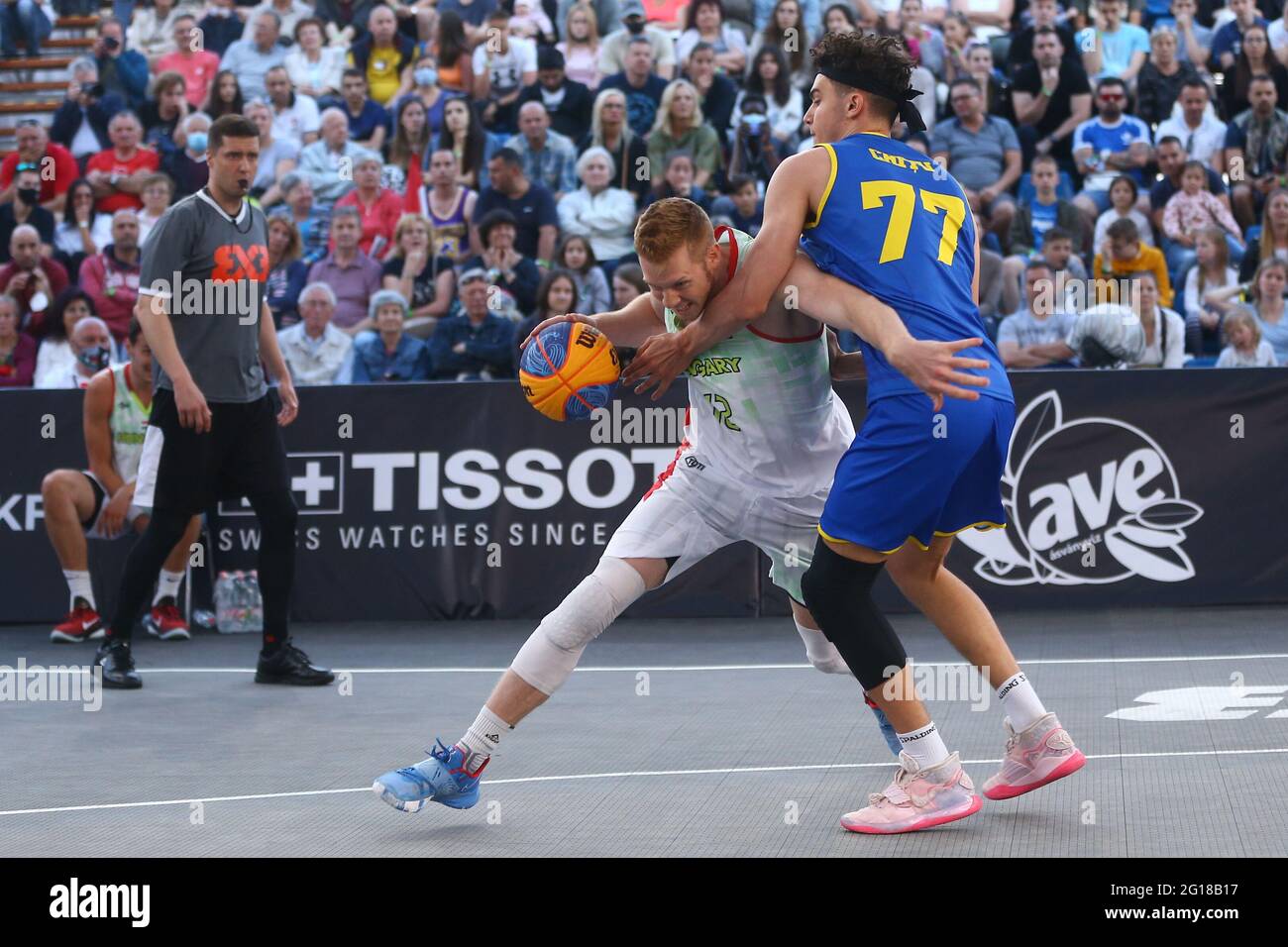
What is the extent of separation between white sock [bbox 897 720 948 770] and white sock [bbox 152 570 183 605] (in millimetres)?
5762

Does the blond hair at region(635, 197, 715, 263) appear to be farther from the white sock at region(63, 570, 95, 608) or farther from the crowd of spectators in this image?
the crowd of spectators

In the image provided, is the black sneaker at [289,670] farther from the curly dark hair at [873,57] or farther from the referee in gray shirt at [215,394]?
the curly dark hair at [873,57]

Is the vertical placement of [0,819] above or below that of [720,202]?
below

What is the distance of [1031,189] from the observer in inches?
516

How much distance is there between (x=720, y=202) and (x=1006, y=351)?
2504 millimetres

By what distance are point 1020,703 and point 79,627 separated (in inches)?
245

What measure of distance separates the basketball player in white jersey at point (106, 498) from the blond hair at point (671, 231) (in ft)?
17.3

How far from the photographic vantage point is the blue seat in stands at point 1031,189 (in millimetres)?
13023

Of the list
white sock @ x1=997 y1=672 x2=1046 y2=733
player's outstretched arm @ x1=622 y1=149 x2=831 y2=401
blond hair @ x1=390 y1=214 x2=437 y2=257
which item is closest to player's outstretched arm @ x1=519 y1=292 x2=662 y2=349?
player's outstretched arm @ x1=622 y1=149 x2=831 y2=401

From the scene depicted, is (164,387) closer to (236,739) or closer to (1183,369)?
(236,739)

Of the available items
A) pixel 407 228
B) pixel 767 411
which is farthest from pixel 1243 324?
pixel 767 411

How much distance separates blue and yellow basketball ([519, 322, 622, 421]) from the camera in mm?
4875

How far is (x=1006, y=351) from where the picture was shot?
10883 millimetres
